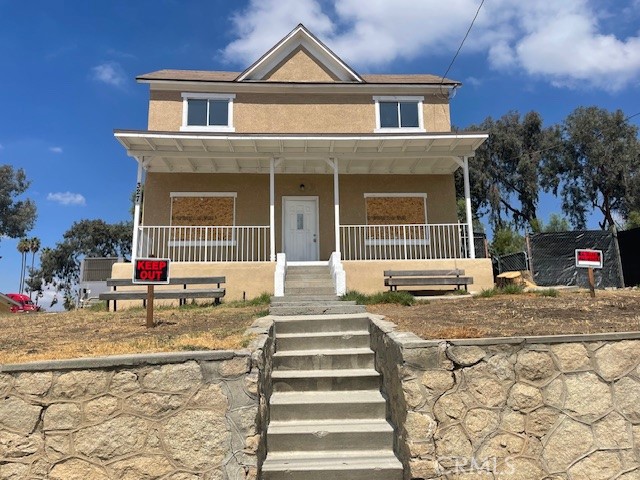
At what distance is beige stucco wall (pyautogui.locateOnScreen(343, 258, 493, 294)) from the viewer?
10.9 meters

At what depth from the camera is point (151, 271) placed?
5.82 m

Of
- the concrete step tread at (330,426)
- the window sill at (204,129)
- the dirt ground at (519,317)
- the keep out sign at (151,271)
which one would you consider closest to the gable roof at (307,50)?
the window sill at (204,129)

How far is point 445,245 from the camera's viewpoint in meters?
12.7

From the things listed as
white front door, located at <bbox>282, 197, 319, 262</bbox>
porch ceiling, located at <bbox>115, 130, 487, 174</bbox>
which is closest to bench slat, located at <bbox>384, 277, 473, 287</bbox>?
white front door, located at <bbox>282, 197, 319, 262</bbox>

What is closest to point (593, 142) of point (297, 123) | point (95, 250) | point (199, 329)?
point (297, 123)

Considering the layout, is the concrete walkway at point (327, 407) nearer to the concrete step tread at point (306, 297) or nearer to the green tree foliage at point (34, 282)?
the concrete step tread at point (306, 297)

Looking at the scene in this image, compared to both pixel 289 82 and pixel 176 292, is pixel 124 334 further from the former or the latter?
pixel 289 82

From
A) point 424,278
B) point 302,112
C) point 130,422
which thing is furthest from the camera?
point 302,112

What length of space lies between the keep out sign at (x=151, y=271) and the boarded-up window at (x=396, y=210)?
7969 millimetres

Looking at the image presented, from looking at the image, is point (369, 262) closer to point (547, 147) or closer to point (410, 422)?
point (410, 422)

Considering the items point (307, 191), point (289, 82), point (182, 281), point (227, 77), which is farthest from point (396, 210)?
point (227, 77)

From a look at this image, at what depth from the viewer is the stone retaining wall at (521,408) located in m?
3.34

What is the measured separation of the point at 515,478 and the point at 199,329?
12.7ft

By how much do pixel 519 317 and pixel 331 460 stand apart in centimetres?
320
